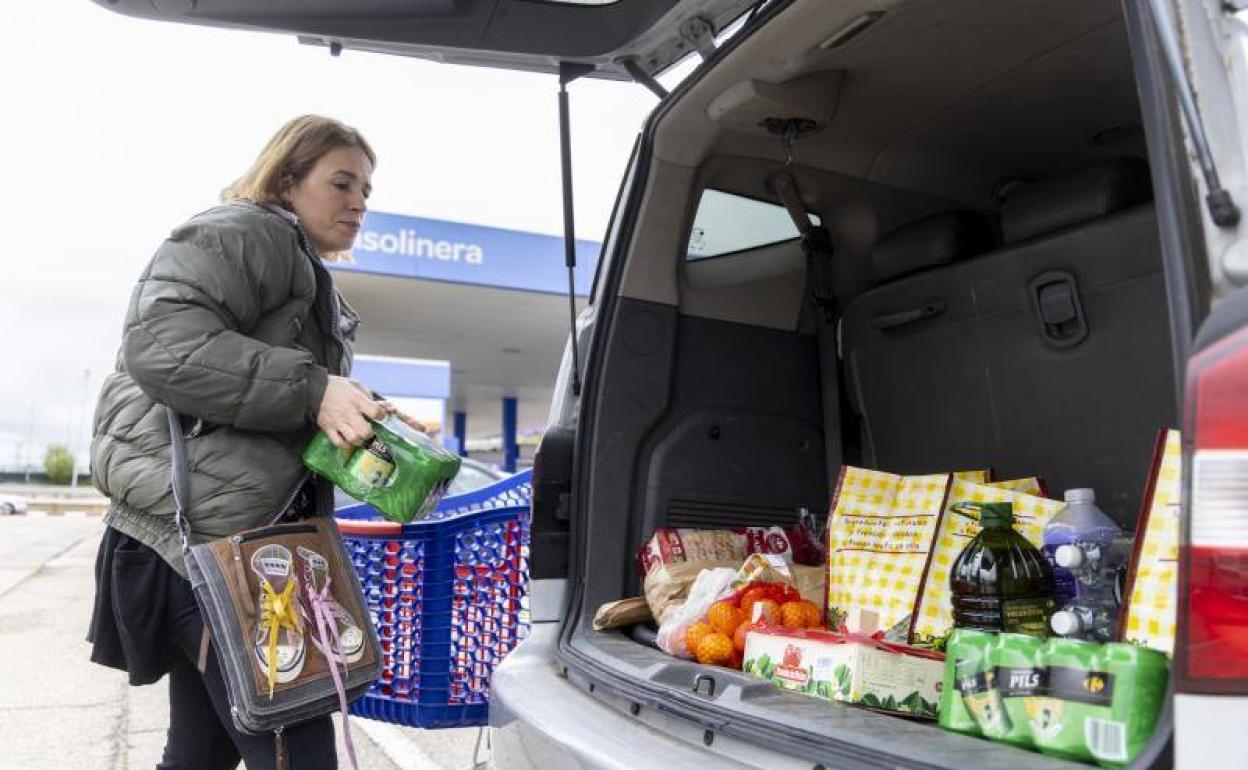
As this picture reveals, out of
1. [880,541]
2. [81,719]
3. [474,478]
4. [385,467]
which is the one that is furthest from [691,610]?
[474,478]

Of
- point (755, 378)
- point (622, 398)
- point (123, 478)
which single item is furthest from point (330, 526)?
point (755, 378)

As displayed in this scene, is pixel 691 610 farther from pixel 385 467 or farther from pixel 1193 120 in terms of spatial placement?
pixel 1193 120

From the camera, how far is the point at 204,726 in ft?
7.54

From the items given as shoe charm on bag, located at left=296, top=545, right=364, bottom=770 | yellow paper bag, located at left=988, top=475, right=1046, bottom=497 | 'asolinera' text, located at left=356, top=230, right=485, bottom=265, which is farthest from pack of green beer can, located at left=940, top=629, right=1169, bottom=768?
'asolinera' text, located at left=356, top=230, right=485, bottom=265

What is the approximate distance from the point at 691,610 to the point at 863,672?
25.0 inches

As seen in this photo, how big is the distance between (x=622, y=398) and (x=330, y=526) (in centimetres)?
79

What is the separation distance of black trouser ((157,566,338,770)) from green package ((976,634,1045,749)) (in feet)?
4.54

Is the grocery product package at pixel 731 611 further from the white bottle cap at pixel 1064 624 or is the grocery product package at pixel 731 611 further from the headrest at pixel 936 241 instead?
the headrest at pixel 936 241

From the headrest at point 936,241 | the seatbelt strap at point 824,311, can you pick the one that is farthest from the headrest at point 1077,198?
the seatbelt strap at point 824,311

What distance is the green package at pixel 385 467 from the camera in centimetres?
216

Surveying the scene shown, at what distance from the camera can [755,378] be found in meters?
2.90

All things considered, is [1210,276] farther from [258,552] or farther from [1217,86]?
[258,552]

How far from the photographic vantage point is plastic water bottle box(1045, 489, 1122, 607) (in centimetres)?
193

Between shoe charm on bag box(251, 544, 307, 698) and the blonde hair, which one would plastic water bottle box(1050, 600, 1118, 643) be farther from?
the blonde hair
